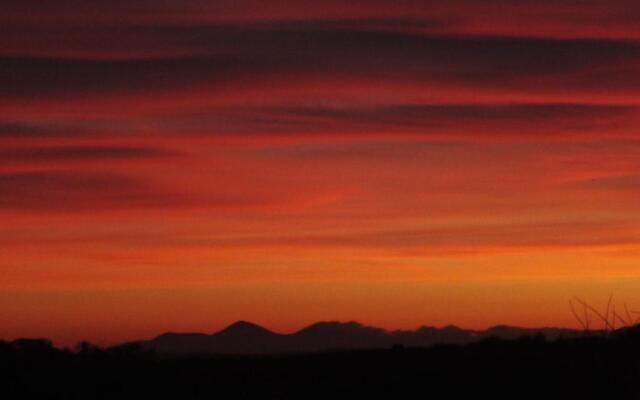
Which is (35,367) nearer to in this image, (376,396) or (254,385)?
(254,385)

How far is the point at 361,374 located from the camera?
1603cm

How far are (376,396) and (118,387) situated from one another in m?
3.51

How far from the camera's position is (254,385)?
52.6ft

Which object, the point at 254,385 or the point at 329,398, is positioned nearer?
the point at 329,398

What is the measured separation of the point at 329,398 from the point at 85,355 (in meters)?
4.41

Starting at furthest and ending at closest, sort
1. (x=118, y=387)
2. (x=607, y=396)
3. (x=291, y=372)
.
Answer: (x=291, y=372) < (x=118, y=387) < (x=607, y=396)

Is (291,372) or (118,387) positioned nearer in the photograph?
(118,387)

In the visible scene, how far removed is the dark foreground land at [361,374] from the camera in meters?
14.8

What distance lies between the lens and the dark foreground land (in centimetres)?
1482

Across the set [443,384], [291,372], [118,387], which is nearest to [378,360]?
[291,372]

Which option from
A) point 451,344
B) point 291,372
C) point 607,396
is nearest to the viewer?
point 607,396

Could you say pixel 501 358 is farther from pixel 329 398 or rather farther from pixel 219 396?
pixel 219 396

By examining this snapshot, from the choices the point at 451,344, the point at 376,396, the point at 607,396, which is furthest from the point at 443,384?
the point at 451,344

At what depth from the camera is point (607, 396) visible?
571 inches
